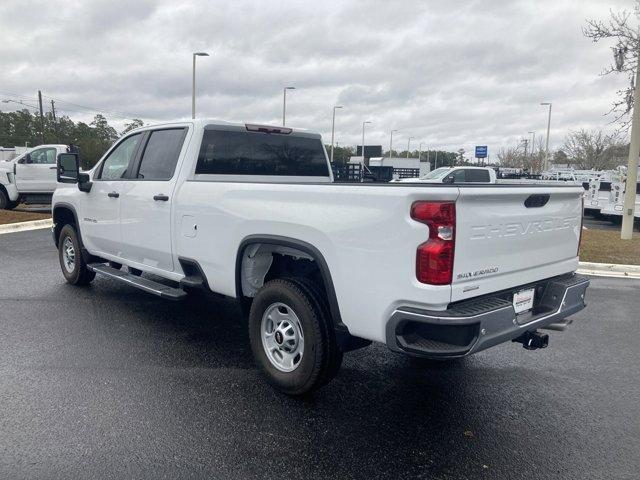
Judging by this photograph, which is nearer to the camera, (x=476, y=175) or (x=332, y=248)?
(x=332, y=248)

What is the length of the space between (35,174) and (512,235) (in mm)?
16495

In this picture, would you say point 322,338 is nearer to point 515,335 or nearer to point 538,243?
point 515,335

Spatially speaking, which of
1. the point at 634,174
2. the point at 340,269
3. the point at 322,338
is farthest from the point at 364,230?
the point at 634,174

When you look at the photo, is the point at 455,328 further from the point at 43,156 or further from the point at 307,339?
the point at 43,156

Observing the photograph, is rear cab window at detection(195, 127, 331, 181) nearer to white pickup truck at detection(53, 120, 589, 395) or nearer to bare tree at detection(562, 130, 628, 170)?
white pickup truck at detection(53, 120, 589, 395)

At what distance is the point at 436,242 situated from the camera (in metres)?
3.04

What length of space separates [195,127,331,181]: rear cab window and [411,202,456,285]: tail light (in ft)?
8.67

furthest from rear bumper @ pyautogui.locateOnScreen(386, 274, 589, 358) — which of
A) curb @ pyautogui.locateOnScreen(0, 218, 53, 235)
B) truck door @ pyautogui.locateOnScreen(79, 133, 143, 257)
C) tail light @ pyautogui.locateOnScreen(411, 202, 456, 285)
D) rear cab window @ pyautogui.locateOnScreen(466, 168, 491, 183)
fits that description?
rear cab window @ pyautogui.locateOnScreen(466, 168, 491, 183)

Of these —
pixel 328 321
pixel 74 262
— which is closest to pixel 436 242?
pixel 328 321

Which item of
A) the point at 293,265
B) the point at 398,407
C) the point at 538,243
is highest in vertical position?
the point at 538,243

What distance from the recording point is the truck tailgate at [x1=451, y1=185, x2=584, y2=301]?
10.3 feet

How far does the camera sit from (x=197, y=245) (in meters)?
4.66

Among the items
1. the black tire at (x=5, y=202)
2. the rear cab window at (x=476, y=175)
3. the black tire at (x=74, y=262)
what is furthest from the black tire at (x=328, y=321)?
the rear cab window at (x=476, y=175)

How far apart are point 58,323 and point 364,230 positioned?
3846 mm
